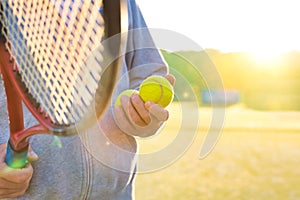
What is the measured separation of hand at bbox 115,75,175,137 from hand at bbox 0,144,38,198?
219 mm

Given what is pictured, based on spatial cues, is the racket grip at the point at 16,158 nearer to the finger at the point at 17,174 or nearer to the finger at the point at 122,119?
the finger at the point at 17,174

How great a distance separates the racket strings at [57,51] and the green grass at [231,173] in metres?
1.88

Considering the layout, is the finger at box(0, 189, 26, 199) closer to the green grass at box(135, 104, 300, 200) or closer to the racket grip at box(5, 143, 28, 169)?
the racket grip at box(5, 143, 28, 169)

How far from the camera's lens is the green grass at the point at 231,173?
19.5ft

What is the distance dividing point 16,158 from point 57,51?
0.28 meters

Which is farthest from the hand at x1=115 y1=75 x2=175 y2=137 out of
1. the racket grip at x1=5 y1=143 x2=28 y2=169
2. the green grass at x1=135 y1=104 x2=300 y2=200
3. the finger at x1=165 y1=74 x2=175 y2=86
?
the green grass at x1=135 y1=104 x2=300 y2=200

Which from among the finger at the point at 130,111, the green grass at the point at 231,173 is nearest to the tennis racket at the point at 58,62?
the finger at the point at 130,111

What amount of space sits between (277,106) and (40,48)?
20049mm

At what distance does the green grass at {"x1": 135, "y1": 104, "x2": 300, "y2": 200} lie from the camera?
5.93m

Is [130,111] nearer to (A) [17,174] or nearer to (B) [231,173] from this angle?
(A) [17,174]

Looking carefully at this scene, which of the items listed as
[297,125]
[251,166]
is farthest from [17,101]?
[297,125]

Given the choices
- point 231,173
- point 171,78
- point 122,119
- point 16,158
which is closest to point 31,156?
point 16,158

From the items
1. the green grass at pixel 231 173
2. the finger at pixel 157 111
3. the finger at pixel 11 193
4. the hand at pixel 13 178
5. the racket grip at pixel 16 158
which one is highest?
the finger at pixel 157 111

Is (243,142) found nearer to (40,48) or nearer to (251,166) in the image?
(251,166)
